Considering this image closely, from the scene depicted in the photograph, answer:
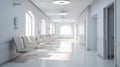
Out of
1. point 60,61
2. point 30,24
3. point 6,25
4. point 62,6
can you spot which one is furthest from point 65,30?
point 6,25

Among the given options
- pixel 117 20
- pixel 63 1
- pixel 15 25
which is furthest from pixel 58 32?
pixel 117 20

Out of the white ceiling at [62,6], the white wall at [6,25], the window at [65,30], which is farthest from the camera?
the window at [65,30]

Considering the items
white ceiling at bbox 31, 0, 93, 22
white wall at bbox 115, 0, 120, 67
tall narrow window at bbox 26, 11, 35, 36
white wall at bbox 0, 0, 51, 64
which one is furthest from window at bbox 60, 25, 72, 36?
white wall at bbox 115, 0, 120, 67

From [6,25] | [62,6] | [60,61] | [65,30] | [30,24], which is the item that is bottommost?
[60,61]

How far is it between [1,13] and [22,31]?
299 centimetres

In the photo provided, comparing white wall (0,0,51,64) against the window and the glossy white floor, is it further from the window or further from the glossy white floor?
the window

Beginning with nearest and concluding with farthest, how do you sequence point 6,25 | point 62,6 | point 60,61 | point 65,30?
point 6,25, point 60,61, point 62,6, point 65,30

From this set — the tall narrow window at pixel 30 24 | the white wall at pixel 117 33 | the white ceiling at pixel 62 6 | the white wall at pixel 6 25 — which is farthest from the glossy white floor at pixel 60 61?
the white ceiling at pixel 62 6

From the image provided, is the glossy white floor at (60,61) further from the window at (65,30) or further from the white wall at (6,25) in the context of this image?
the window at (65,30)

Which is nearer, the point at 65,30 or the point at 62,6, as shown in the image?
the point at 62,6

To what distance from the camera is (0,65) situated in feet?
21.0

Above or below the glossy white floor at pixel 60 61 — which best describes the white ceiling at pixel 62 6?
above

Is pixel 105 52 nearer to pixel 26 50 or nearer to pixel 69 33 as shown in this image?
pixel 26 50

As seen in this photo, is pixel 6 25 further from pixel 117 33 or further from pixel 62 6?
pixel 62 6
